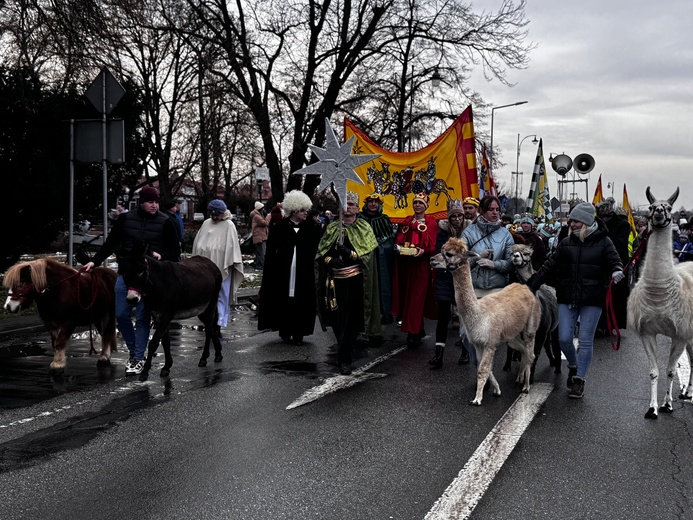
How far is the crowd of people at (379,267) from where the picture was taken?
791 centimetres

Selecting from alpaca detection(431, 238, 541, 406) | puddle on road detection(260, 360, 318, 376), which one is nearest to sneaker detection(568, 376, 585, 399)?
alpaca detection(431, 238, 541, 406)

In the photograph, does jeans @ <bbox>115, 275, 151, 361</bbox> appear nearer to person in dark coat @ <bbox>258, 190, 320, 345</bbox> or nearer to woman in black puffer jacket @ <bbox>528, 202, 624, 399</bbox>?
person in dark coat @ <bbox>258, 190, 320, 345</bbox>

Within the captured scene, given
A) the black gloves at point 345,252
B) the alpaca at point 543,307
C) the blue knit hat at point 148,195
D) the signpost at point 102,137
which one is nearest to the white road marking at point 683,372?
the alpaca at point 543,307

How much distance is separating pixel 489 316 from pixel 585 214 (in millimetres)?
1397

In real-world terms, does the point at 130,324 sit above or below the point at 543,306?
below

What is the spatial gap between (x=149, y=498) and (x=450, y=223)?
5.92 meters

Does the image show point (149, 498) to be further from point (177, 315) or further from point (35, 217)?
point (35, 217)

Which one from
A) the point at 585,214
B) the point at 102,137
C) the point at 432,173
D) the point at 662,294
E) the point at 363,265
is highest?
the point at 102,137

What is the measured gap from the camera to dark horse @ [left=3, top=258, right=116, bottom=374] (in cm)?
838

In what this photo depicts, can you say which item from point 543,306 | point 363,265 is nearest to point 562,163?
point 543,306

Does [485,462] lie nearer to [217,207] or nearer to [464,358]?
[464,358]

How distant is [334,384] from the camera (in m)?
8.20

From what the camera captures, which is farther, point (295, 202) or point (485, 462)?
point (295, 202)

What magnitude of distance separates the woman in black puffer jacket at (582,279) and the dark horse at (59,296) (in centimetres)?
499
